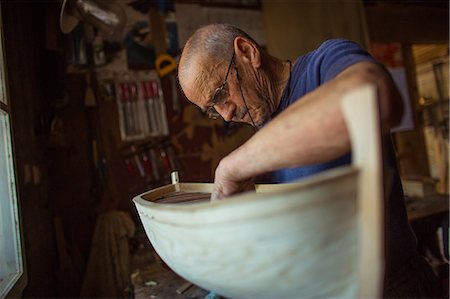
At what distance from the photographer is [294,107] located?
0.50 meters

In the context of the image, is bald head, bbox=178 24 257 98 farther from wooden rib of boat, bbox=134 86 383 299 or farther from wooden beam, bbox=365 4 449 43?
wooden beam, bbox=365 4 449 43

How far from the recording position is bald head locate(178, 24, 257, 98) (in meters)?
0.98

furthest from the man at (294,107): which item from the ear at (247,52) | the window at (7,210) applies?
the window at (7,210)

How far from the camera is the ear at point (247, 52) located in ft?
3.33

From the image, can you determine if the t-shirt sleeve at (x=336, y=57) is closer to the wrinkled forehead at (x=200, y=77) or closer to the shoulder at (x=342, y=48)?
the shoulder at (x=342, y=48)

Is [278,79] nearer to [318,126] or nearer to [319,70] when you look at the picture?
[319,70]

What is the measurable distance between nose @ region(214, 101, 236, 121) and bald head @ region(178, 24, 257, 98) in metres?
0.11

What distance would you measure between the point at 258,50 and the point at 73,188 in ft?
6.90

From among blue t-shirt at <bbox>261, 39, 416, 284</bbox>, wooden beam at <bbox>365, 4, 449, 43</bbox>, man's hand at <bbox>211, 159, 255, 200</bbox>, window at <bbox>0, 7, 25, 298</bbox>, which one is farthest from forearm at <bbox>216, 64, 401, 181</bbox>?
wooden beam at <bbox>365, 4, 449, 43</bbox>

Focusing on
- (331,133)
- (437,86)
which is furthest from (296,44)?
(437,86)

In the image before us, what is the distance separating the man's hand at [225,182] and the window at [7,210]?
105cm

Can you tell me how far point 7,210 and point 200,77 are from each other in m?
0.99

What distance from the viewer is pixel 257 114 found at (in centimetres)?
113

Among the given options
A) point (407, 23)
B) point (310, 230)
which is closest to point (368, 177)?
point (310, 230)
